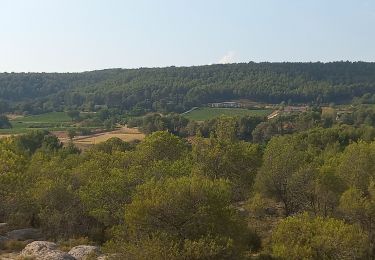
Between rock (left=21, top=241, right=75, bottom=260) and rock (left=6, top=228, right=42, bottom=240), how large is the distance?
5.63 meters

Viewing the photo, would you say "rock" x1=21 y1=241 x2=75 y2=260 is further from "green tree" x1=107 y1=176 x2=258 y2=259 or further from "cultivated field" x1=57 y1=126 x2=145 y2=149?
"cultivated field" x1=57 y1=126 x2=145 y2=149

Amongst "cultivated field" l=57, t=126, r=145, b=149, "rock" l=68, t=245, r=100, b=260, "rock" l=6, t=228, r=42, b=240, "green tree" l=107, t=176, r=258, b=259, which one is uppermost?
"green tree" l=107, t=176, r=258, b=259

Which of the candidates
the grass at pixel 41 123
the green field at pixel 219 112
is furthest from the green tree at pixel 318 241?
the green field at pixel 219 112

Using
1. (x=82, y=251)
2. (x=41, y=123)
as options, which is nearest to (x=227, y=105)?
(x=41, y=123)

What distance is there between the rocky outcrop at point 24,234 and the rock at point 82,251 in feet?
25.5

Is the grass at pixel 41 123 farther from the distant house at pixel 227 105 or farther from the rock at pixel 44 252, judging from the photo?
the rock at pixel 44 252

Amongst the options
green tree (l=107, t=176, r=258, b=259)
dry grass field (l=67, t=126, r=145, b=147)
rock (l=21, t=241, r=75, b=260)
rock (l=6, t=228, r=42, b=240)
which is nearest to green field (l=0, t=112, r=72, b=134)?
dry grass field (l=67, t=126, r=145, b=147)

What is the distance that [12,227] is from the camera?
140 feet

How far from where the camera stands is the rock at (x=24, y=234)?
39062 millimetres

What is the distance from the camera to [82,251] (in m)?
32.8

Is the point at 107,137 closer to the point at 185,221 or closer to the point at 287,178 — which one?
the point at 287,178

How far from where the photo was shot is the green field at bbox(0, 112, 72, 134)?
136 m

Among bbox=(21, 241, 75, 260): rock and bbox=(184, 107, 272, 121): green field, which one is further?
bbox=(184, 107, 272, 121): green field

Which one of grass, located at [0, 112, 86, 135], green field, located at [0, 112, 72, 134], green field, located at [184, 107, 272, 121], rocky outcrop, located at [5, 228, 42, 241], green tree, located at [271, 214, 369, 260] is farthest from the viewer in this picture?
green field, located at [184, 107, 272, 121]
